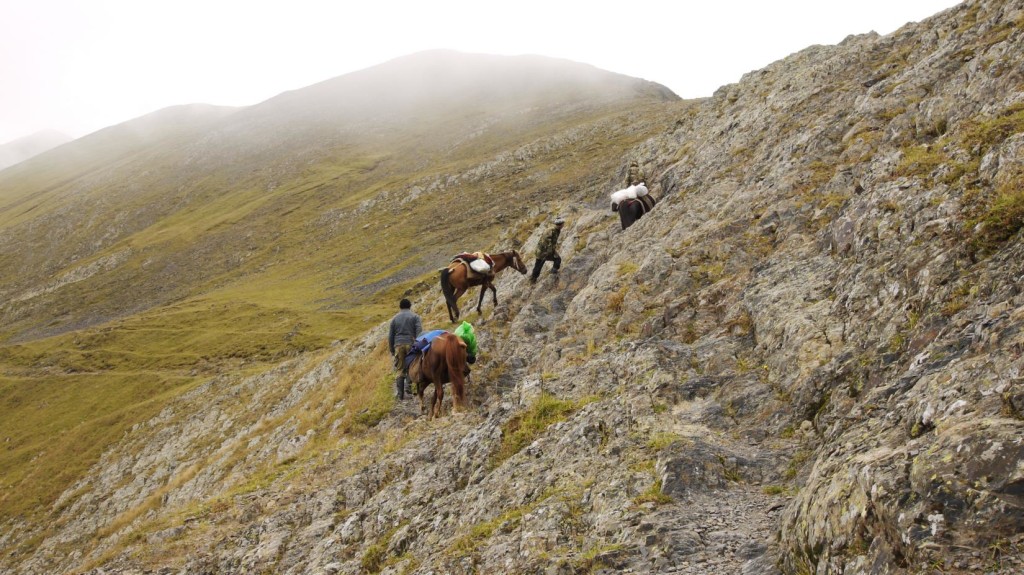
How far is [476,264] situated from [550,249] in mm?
3040

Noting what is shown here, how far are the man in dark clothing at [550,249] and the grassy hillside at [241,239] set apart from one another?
569 inches

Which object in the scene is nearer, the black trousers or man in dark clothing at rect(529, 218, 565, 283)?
man in dark clothing at rect(529, 218, 565, 283)

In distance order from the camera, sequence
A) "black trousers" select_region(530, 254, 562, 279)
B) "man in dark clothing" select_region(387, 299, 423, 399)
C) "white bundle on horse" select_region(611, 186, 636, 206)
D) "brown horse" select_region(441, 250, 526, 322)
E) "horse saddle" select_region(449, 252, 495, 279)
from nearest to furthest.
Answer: "man in dark clothing" select_region(387, 299, 423, 399)
"black trousers" select_region(530, 254, 562, 279)
"horse saddle" select_region(449, 252, 495, 279)
"brown horse" select_region(441, 250, 526, 322)
"white bundle on horse" select_region(611, 186, 636, 206)

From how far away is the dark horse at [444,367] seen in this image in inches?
637

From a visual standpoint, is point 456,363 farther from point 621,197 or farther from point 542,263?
point 621,197

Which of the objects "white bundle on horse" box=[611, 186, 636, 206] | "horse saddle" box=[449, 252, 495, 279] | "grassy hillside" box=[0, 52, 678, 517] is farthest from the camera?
"grassy hillside" box=[0, 52, 678, 517]

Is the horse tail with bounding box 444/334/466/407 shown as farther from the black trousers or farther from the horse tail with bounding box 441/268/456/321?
the black trousers

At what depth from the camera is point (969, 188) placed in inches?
368

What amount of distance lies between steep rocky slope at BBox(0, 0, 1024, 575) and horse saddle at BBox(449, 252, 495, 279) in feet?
5.01

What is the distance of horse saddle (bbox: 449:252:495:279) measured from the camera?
72.8 feet

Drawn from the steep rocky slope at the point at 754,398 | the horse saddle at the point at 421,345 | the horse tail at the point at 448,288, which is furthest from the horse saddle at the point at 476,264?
the horse saddle at the point at 421,345

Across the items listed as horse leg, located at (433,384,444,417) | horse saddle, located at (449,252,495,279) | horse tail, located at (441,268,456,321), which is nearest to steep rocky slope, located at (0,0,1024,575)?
horse leg, located at (433,384,444,417)

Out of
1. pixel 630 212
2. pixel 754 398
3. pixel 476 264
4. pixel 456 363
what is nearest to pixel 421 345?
pixel 456 363

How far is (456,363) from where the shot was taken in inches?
641
